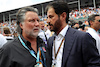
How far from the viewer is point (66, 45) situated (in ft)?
5.14

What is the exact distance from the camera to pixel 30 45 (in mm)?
1600

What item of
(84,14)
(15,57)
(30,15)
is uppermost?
(30,15)

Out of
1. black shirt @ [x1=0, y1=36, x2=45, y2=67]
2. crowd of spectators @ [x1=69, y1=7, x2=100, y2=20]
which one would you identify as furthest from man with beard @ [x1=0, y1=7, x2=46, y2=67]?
crowd of spectators @ [x1=69, y1=7, x2=100, y2=20]

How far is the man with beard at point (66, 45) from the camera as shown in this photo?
1416 millimetres

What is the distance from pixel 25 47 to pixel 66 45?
55 centimetres

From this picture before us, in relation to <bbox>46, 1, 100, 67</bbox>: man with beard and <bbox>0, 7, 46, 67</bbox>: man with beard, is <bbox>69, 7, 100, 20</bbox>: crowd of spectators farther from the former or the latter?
<bbox>0, 7, 46, 67</bbox>: man with beard

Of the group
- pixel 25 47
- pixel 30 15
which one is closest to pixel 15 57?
pixel 25 47

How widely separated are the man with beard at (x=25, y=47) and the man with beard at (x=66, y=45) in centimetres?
20

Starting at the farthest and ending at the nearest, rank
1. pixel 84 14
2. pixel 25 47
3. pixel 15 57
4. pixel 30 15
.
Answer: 1. pixel 84 14
2. pixel 30 15
3. pixel 25 47
4. pixel 15 57

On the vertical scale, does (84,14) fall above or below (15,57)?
below

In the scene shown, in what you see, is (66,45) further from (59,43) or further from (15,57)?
(15,57)

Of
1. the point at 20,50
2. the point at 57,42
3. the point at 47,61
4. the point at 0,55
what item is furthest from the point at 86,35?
the point at 0,55

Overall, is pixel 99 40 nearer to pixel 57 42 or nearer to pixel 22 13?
pixel 57 42

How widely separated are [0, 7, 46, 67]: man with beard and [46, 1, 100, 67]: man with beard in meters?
0.20
